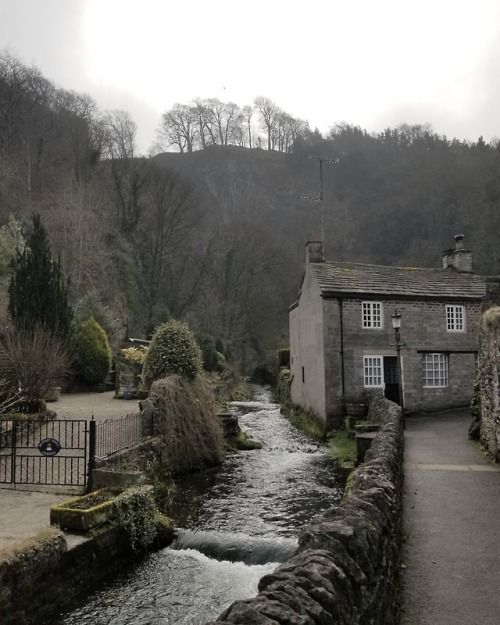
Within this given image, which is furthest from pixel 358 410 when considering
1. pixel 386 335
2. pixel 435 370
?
pixel 435 370

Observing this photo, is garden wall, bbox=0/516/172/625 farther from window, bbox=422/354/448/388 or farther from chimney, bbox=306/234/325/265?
window, bbox=422/354/448/388

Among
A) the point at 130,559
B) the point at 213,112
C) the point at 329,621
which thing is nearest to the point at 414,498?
the point at 130,559

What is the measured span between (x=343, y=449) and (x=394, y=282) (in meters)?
9.77

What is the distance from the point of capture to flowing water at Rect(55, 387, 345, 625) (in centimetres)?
755

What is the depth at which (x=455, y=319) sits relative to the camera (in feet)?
79.7

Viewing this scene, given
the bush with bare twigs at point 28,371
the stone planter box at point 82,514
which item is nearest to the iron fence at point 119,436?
the stone planter box at point 82,514

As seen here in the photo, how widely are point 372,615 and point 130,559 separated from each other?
252 inches

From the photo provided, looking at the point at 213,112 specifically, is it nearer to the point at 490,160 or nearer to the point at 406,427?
the point at 490,160

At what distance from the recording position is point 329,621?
10.6ft

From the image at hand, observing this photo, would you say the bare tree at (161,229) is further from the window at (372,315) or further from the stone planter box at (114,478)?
the stone planter box at (114,478)

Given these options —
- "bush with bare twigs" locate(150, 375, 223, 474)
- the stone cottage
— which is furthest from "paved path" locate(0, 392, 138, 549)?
the stone cottage

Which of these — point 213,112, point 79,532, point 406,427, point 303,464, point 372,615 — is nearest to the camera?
point 372,615

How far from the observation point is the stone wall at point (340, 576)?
315 cm

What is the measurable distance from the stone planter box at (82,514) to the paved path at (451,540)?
5.29m
